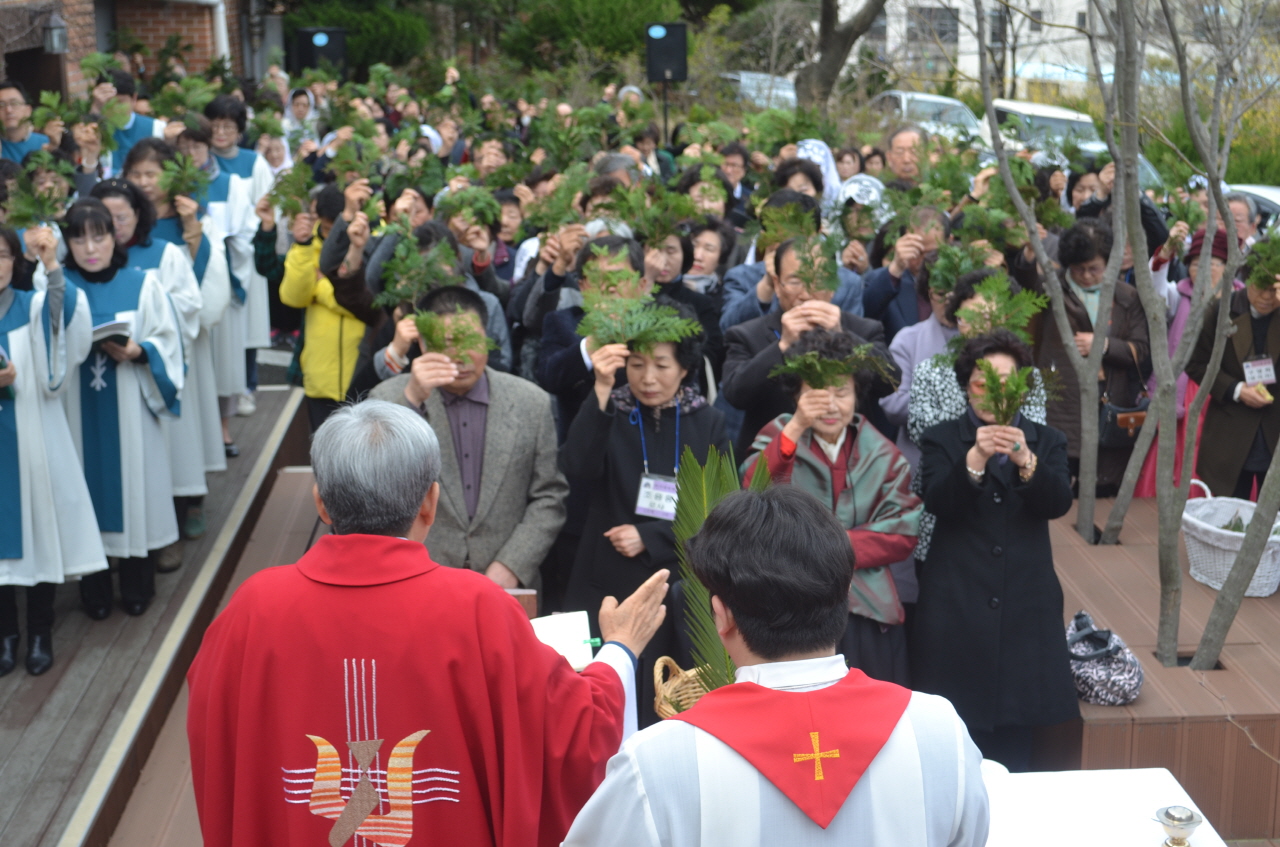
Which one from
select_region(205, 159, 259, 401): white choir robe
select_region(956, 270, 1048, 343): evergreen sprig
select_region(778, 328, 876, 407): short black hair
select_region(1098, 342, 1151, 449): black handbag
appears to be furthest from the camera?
select_region(205, 159, 259, 401): white choir robe

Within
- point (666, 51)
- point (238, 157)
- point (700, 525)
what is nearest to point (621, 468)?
point (700, 525)

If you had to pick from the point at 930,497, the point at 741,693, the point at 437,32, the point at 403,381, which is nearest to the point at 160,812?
the point at 403,381

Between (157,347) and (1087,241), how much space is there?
13.9 feet

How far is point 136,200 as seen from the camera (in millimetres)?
5445

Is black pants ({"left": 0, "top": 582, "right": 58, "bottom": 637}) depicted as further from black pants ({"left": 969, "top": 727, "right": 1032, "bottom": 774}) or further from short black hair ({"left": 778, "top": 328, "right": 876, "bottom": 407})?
black pants ({"left": 969, "top": 727, "right": 1032, "bottom": 774})

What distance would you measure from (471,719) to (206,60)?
16705 millimetres

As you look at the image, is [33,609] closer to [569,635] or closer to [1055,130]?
[569,635]

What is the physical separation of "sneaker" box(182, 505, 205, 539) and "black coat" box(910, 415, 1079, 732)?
3.69 metres

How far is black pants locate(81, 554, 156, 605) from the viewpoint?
17.3 feet

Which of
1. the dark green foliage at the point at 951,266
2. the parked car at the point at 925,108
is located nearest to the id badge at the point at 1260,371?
the dark green foliage at the point at 951,266

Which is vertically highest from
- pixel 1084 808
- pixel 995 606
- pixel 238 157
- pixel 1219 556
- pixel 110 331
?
pixel 238 157

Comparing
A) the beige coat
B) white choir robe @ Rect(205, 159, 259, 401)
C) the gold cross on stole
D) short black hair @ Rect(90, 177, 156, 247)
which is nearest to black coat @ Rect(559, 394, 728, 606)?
the beige coat

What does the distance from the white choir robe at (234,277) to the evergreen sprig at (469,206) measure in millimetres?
1279

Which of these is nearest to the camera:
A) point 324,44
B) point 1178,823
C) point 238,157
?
point 1178,823
